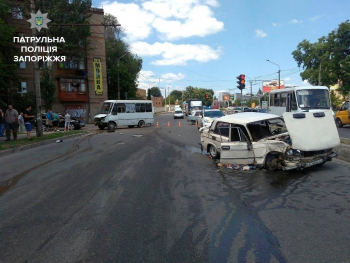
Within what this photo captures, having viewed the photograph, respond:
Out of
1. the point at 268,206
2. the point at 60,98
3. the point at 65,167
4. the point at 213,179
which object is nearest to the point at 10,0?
the point at 60,98

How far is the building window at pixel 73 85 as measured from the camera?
3688 cm

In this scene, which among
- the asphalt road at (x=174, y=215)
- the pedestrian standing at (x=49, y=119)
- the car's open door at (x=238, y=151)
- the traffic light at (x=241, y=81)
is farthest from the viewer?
the pedestrian standing at (x=49, y=119)

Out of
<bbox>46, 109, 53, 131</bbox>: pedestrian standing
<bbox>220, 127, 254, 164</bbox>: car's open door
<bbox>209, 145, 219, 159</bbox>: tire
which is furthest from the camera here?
<bbox>46, 109, 53, 131</bbox>: pedestrian standing

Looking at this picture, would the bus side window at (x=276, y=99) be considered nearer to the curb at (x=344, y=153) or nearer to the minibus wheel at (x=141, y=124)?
the curb at (x=344, y=153)

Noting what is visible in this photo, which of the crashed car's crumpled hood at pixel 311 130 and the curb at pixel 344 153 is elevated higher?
the crashed car's crumpled hood at pixel 311 130

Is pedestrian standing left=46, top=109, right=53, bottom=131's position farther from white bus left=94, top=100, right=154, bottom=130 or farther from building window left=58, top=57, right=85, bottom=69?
building window left=58, top=57, right=85, bottom=69

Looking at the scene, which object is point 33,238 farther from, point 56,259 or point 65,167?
point 65,167

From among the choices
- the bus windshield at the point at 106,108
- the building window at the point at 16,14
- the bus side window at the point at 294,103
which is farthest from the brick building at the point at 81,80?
the bus side window at the point at 294,103

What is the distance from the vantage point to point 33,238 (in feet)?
13.5

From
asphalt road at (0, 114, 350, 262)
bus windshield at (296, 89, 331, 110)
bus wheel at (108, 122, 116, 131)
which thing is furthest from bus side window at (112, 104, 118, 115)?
asphalt road at (0, 114, 350, 262)

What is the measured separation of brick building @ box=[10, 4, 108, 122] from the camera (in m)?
36.5

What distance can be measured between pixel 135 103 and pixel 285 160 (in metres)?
21.9

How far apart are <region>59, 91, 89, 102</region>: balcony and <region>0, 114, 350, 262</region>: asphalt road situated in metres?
29.7

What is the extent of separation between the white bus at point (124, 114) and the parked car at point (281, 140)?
18077mm
